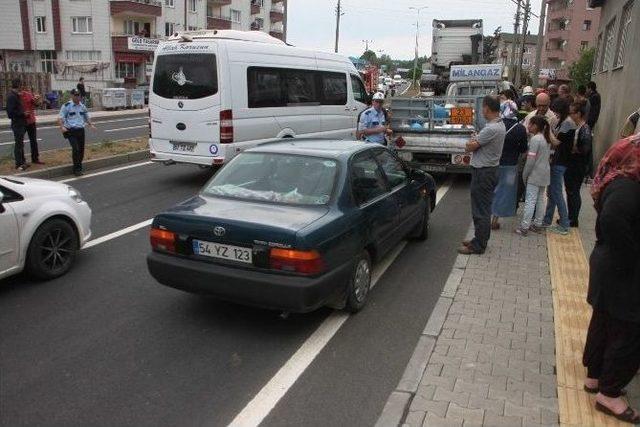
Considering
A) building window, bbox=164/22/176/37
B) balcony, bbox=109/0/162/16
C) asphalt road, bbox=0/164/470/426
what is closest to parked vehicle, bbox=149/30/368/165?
asphalt road, bbox=0/164/470/426

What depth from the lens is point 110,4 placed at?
45250 mm

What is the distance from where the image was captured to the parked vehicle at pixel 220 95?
9.66m

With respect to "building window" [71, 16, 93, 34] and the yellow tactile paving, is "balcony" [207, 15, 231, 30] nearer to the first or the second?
"building window" [71, 16, 93, 34]

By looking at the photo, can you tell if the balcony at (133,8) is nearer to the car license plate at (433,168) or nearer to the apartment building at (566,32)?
the car license plate at (433,168)

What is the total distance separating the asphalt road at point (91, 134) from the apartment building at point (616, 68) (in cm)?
1427

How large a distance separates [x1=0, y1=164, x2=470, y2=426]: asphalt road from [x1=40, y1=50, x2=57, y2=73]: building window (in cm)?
4731

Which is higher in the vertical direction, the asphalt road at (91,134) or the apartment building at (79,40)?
the apartment building at (79,40)

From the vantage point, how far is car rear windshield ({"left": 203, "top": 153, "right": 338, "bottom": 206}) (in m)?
4.83

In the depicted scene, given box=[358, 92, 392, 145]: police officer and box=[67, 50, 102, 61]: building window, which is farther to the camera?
box=[67, 50, 102, 61]: building window

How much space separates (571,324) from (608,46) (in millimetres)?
15768

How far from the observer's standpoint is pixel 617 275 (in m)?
3.20

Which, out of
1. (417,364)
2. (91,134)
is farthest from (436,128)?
(91,134)

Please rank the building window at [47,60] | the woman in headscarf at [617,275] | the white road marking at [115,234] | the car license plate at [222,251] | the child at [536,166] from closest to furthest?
the woman in headscarf at [617,275], the car license plate at [222,251], the white road marking at [115,234], the child at [536,166], the building window at [47,60]

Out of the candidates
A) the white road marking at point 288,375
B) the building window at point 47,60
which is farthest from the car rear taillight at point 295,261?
the building window at point 47,60
